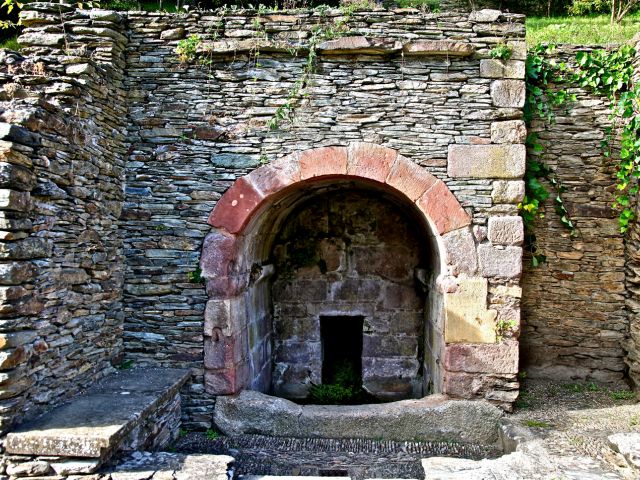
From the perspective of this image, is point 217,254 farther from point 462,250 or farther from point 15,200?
point 462,250

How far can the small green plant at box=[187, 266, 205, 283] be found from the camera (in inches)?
170

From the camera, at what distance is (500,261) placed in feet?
13.7

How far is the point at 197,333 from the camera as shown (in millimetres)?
4328

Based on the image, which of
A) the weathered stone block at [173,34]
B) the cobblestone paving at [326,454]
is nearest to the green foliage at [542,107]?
the cobblestone paving at [326,454]

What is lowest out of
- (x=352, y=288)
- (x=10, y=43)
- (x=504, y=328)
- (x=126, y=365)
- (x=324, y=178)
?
(x=126, y=365)

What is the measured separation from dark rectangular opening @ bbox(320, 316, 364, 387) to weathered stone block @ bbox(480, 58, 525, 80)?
3.22 m

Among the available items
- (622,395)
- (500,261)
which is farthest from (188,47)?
(622,395)

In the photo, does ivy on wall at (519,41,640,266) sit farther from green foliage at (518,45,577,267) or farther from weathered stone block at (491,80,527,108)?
weathered stone block at (491,80,527,108)

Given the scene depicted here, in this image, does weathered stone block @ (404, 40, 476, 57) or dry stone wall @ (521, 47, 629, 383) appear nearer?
weathered stone block @ (404, 40, 476, 57)

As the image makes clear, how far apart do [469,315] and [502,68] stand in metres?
2.28

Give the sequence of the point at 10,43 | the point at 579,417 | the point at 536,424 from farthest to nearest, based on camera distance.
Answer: the point at 10,43
the point at 579,417
the point at 536,424

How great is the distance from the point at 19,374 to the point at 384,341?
3.95 m

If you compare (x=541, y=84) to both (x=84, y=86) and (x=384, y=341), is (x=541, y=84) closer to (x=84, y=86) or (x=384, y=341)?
(x=384, y=341)

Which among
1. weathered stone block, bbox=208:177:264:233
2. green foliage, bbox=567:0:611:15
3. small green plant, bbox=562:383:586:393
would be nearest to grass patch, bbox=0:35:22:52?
weathered stone block, bbox=208:177:264:233
